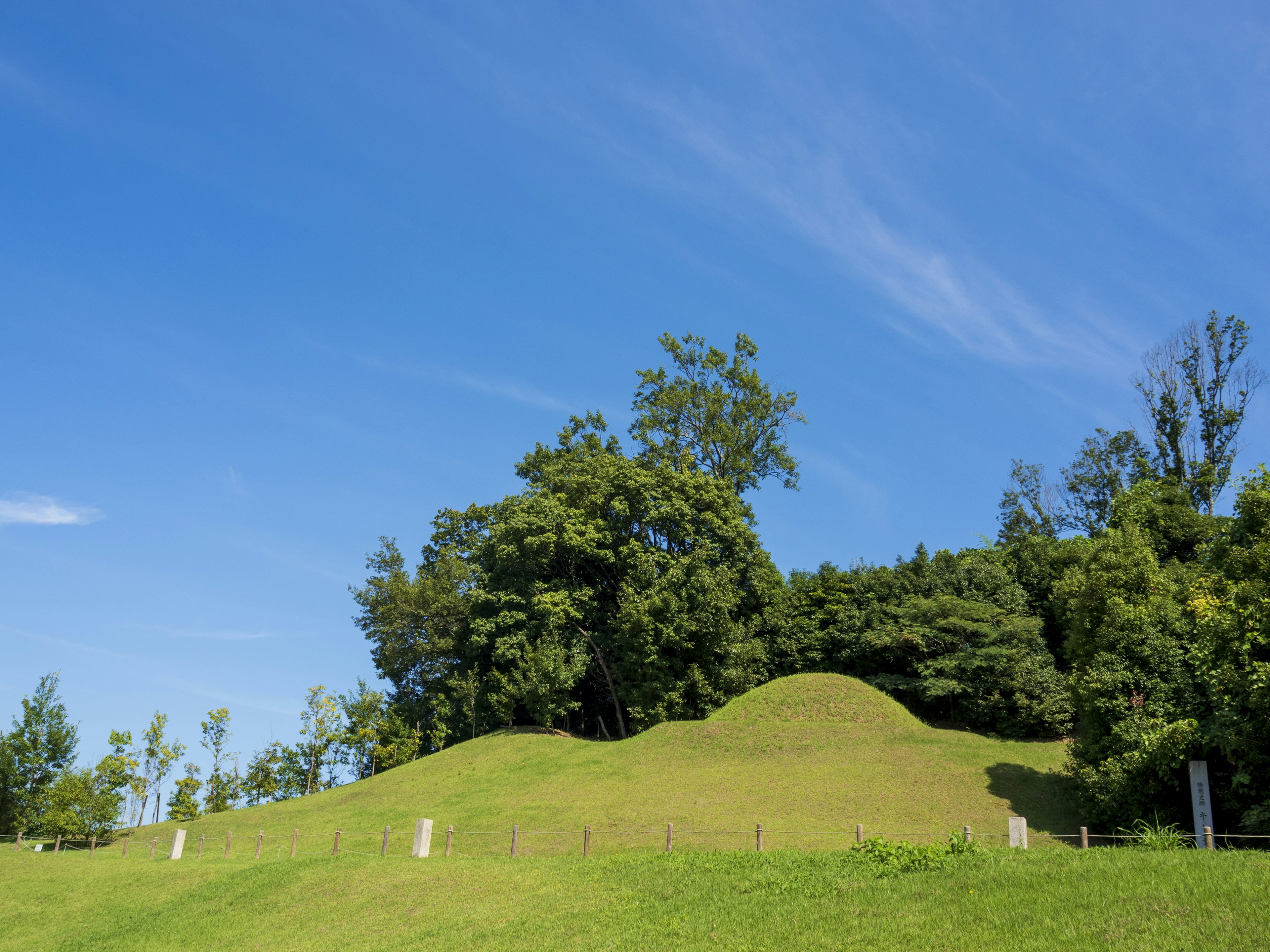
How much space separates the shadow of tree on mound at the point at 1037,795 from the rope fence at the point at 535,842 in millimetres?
819

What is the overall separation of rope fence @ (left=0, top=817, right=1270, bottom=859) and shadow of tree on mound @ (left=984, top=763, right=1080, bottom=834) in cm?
82

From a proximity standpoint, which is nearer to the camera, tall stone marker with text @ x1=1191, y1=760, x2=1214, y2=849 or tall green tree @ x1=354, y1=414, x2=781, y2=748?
tall stone marker with text @ x1=1191, y1=760, x2=1214, y2=849

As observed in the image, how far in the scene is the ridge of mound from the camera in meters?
38.0

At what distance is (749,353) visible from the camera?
5494 centimetres

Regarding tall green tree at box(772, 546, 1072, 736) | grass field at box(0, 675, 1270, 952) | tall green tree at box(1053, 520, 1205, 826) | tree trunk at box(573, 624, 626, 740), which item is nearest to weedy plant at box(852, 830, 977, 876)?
grass field at box(0, 675, 1270, 952)

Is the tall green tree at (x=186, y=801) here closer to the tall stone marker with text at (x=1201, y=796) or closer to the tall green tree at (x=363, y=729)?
the tall green tree at (x=363, y=729)

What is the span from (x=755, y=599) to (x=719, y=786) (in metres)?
18.1

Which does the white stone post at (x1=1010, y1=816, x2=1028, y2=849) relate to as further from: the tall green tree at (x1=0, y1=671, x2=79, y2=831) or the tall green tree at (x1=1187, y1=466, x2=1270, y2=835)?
the tall green tree at (x1=0, y1=671, x2=79, y2=831)

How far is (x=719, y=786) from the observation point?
1256 inches

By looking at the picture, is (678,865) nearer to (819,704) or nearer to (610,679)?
(819,704)

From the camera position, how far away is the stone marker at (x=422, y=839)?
2403 centimetres

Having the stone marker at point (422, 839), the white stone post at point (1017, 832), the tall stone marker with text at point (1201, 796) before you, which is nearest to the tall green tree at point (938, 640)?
the tall stone marker with text at point (1201, 796)

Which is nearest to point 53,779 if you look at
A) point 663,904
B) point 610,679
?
point 610,679

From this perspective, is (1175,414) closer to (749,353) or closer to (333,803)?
(749,353)
